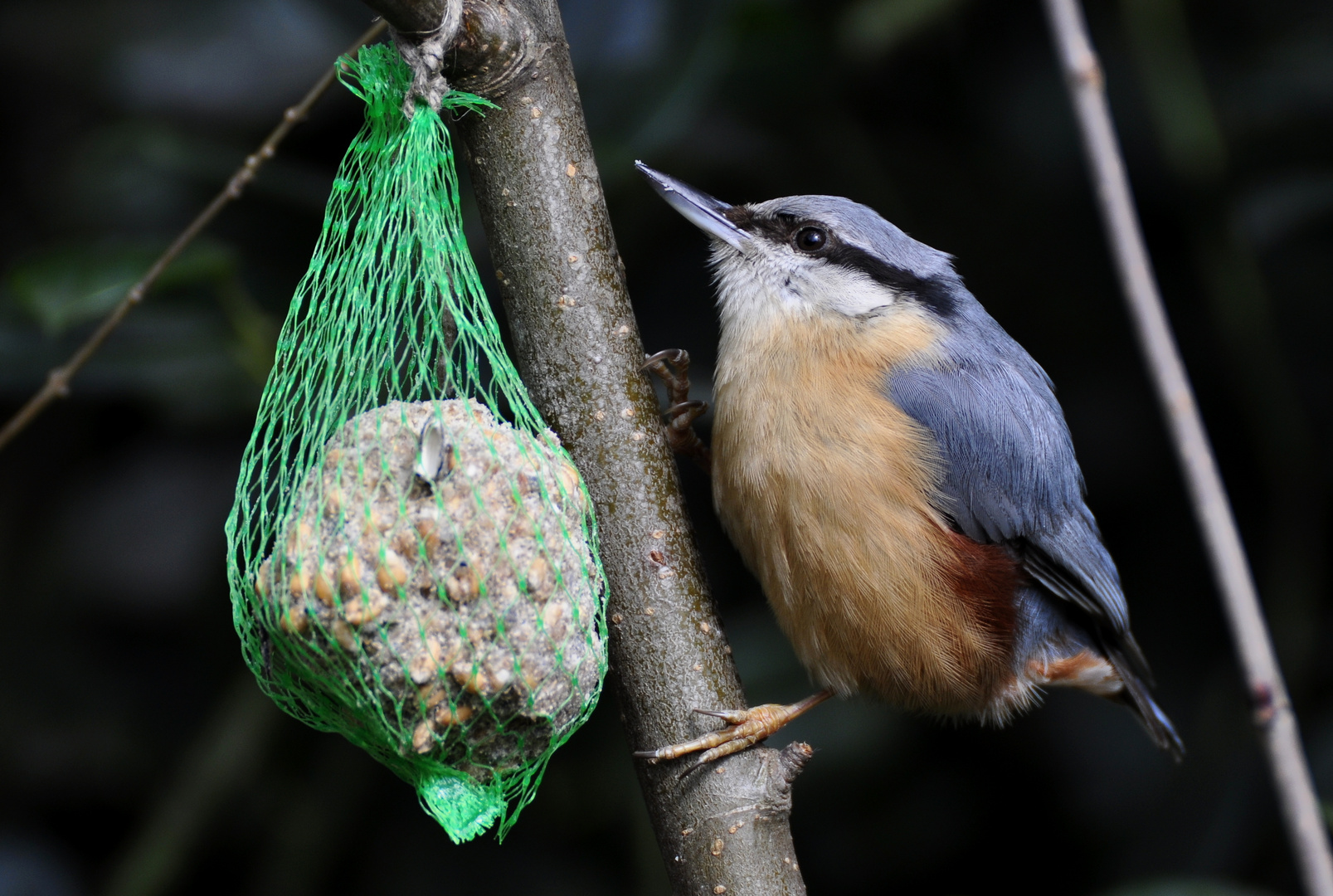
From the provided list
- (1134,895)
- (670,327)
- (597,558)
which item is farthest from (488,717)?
(670,327)

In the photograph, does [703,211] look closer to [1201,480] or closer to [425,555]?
[425,555]

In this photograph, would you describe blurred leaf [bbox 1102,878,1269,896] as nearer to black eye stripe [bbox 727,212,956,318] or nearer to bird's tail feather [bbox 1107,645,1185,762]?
bird's tail feather [bbox 1107,645,1185,762]

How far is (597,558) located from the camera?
1.58 meters

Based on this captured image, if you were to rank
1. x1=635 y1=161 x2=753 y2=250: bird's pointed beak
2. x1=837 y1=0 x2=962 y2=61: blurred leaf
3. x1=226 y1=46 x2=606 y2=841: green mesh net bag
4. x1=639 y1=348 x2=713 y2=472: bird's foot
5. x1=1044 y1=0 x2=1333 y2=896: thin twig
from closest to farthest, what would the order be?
x1=1044 y1=0 x2=1333 y2=896: thin twig, x1=226 y1=46 x2=606 y2=841: green mesh net bag, x1=639 y1=348 x2=713 y2=472: bird's foot, x1=635 y1=161 x2=753 y2=250: bird's pointed beak, x1=837 y1=0 x2=962 y2=61: blurred leaf

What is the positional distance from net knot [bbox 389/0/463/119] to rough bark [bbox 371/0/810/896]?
0.51 ft

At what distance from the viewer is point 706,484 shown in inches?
124

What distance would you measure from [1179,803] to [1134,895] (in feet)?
2.39

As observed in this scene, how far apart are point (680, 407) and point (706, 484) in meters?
1.06

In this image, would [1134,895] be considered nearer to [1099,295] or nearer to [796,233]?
[796,233]

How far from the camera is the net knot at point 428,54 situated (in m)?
1.41

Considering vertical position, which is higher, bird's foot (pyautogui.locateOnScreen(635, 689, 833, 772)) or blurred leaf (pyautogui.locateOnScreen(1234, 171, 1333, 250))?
blurred leaf (pyautogui.locateOnScreen(1234, 171, 1333, 250))

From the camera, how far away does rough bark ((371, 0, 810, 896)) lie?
1.59 metres

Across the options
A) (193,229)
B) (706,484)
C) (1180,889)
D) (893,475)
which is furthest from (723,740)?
(706,484)

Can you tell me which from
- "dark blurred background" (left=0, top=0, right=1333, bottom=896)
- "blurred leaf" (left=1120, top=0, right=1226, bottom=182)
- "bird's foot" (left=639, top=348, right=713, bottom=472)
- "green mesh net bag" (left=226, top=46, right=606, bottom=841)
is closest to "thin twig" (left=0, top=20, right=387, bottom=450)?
"green mesh net bag" (left=226, top=46, right=606, bottom=841)
